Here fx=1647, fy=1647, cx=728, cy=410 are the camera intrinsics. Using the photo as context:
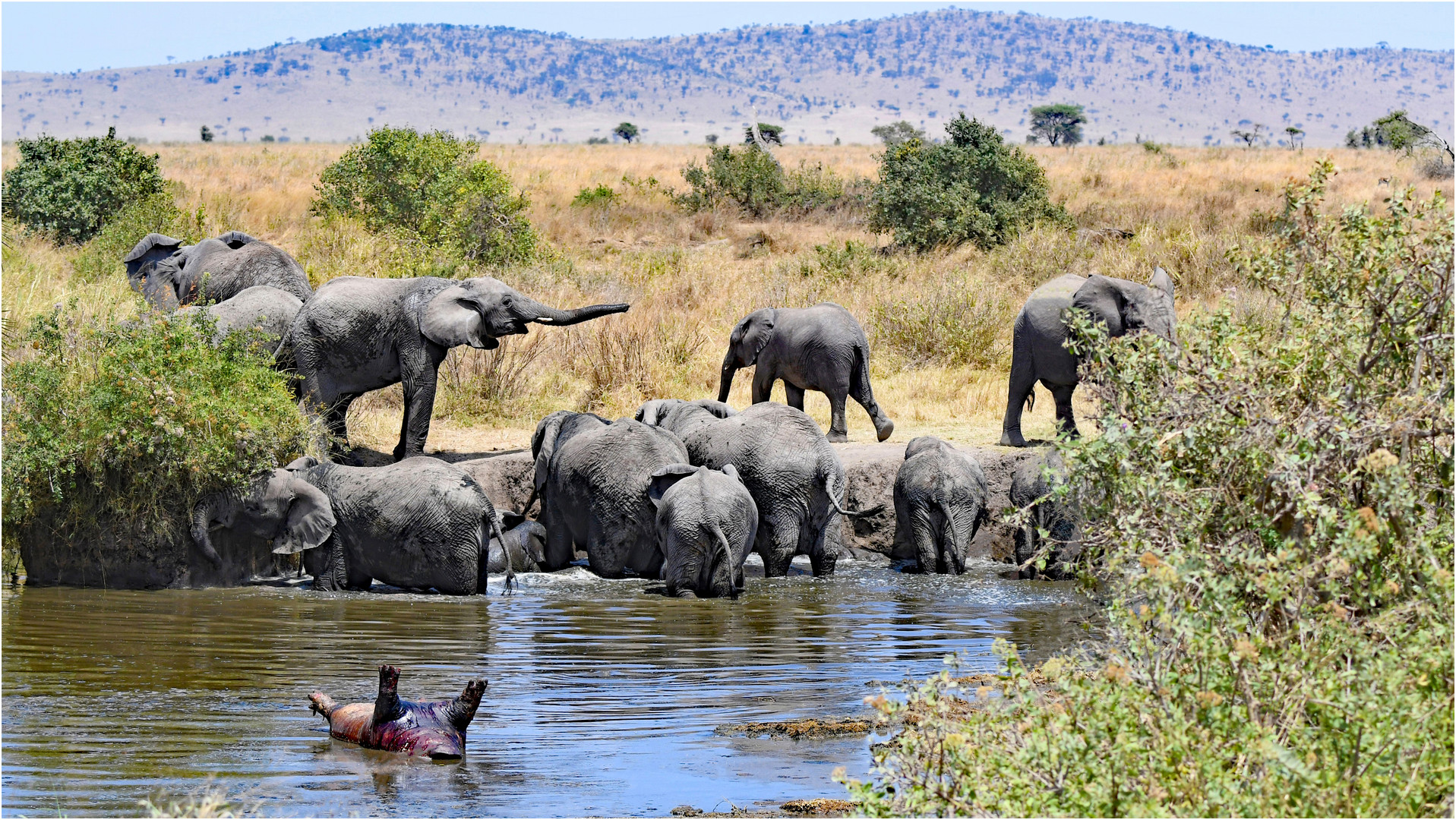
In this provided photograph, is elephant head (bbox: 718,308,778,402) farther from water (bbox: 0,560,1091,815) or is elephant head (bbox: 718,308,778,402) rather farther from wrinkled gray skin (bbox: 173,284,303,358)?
wrinkled gray skin (bbox: 173,284,303,358)

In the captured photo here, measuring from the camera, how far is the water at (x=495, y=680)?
242 inches

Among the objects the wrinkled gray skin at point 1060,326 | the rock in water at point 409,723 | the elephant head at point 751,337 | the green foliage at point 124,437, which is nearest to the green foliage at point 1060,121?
the elephant head at point 751,337

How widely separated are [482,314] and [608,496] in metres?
2.33

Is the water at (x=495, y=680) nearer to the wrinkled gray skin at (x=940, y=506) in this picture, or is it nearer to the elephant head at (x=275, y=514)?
the wrinkled gray skin at (x=940, y=506)

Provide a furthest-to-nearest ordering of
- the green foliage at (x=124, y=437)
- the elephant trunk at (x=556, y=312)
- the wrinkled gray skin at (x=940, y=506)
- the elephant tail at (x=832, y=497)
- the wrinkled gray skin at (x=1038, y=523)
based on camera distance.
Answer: the elephant trunk at (x=556, y=312)
the wrinkled gray skin at (x=940, y=506)
the wrinkled gray skin at (x=1038, y=523)
the elephant tail at (x=832, y=497)
the green foliage at (x=124, y=437)

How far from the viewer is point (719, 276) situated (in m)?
25.5

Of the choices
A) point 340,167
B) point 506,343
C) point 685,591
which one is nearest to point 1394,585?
point 685,591

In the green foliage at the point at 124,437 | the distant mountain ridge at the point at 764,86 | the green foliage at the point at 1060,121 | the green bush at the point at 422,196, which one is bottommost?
the green foliage at the point at 124,437

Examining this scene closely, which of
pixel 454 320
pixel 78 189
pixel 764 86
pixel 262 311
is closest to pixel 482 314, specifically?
pixel 454 320

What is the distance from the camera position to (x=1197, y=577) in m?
4.71

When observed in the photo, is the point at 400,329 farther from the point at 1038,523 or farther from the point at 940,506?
the point at 1038,523

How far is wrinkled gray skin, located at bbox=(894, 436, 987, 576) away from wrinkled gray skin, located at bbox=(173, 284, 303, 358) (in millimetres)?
5102

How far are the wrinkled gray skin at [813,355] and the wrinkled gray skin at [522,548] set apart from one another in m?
3.69

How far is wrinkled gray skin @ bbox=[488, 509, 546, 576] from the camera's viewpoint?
1196 centimetres
